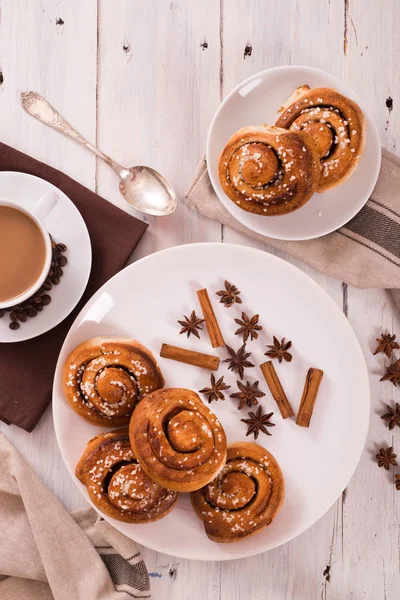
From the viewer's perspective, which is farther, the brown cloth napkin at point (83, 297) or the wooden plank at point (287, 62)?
the wooden plank at point (287, 62)

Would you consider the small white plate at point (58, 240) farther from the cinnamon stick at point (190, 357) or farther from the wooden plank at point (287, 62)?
the wooden plank at point (287, 62)

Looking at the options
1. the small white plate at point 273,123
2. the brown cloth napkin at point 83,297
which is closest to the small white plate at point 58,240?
the brown cloth napkin at point 83,297

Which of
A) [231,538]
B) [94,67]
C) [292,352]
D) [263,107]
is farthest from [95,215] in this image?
[231,538]

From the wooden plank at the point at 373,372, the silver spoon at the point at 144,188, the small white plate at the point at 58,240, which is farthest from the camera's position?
the wooden plank at the point at 373,372

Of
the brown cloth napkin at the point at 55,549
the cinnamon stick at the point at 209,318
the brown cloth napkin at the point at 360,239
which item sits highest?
the brown cloth napkin at the point at 360,239

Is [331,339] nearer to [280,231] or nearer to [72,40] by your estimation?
[280,231]

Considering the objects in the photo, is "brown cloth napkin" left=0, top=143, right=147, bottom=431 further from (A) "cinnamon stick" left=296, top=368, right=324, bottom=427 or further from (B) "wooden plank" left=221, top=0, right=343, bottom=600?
(A) "cinnamon stick" left=296, top=368, right=324, bottom=427

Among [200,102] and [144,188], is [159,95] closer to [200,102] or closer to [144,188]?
[200,102]

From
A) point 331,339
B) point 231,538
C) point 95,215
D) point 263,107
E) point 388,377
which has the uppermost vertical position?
point 263,107
